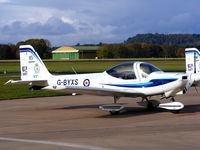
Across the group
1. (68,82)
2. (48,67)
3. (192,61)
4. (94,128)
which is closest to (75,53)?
(48,67)

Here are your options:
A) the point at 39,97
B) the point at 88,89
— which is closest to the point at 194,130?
the point at 88,89

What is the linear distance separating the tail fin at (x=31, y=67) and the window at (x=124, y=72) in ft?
8.70

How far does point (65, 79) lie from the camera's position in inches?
586

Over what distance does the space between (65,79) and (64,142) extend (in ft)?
21.4

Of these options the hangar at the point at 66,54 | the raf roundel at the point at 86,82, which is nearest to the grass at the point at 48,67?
the raf roundel at the point at 86,82

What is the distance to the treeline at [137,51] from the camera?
400ft

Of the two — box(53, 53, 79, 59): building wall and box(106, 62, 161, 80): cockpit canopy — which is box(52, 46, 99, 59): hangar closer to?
box(53, 53, 79, 59): building wall

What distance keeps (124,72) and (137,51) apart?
113836 millimetres

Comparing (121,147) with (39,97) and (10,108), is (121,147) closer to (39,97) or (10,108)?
(10,108)

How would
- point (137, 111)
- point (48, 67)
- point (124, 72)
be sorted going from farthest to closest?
point (48, 67) → point (137, 111) → point (124, 72)

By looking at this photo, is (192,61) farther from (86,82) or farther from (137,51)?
(137,51)

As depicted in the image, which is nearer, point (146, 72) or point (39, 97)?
point (146, 72)

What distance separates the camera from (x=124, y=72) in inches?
545

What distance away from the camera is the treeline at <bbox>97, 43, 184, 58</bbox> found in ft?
400
